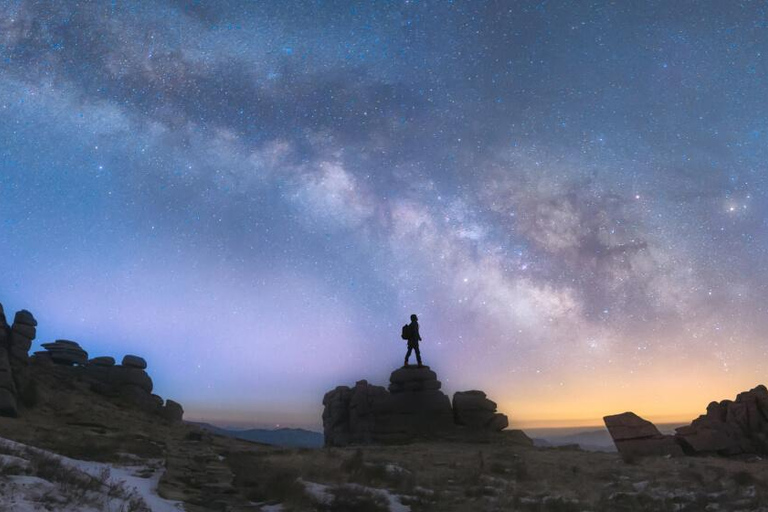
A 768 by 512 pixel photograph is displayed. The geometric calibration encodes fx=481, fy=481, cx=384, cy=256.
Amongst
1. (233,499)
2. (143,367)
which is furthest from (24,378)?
(233,499)

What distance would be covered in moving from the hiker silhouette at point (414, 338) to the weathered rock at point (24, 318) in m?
23.9

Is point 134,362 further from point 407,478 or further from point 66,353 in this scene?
point 407,478

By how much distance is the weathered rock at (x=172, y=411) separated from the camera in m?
39.5

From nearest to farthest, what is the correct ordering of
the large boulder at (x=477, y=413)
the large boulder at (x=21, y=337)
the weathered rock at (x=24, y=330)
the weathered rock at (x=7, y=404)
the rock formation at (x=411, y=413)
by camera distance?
1. the weathered rock at (x=7, y=404)
2. the large boulder at (x=21, y=337)
3. the weathered rock at (x=24, y=330)
4. the rock formation at (x=411, y=413)
5. the large boulder at (x=477, y=413)

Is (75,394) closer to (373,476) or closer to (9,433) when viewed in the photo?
(9,433)

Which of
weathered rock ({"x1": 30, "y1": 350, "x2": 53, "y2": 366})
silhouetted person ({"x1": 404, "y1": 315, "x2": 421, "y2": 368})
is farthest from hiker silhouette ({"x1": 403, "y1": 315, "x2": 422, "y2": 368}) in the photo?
weathered rock ({"x1": 30, "y1": 350, "x2": 53, "y2": 366})

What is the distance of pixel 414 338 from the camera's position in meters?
32.6

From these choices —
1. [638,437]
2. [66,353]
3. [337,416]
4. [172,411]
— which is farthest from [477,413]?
[66,353]

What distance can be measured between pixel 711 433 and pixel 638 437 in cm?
406

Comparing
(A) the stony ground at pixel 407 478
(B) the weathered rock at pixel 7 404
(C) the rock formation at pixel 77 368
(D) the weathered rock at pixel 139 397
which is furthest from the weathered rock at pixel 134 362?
(B) the weathered rock at pixel 7 404

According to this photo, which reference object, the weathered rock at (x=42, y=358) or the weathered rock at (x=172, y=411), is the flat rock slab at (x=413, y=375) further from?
the weathered rock at (x=42, y=358)

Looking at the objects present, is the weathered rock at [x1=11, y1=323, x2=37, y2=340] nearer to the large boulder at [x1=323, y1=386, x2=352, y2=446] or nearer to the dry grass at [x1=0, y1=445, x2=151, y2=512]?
the large boulder at [x1=323, y1=386, x2=352, y2=446]

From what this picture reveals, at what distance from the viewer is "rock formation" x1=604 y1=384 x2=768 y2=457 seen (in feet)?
86.1

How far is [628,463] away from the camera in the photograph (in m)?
20.2
